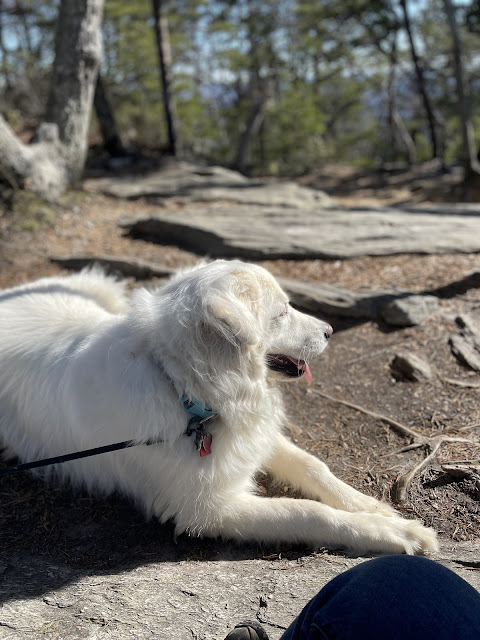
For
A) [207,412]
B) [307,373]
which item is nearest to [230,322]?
[207,412]

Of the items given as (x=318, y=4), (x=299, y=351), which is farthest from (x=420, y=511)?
(x=318, y=4)

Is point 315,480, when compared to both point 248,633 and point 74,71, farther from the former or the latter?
point 74,71

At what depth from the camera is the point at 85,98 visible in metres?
9.11

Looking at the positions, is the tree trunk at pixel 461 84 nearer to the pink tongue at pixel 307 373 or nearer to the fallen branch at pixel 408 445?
the fallen branch at pixel 408 445

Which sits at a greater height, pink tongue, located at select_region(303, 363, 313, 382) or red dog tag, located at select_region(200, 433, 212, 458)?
pink tongue, located at select_region(303, 363, 313, 382)

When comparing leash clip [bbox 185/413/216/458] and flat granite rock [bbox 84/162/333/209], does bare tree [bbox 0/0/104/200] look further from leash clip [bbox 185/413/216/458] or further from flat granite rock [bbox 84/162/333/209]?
leash clip [bbox 185/413/216/458]

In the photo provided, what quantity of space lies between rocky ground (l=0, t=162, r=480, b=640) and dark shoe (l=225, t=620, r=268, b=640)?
148 mm

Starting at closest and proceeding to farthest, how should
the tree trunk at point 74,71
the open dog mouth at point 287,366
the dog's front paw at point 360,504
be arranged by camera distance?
the dog's front paw at point 360,504, the open dog mouth at point 287,366, the tree trunk at point 74,71

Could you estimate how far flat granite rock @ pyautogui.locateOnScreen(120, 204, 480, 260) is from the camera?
660cm

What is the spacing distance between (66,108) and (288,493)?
26.3 ft

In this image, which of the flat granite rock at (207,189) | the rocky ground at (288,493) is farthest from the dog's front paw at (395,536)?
the flat granite rock at (207,189)

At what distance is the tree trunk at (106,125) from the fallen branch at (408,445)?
11584 mm

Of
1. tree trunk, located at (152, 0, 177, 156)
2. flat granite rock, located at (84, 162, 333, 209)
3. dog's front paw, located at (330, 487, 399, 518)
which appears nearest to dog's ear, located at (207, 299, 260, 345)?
dog's front paw, located at (330, 487, 399, 518)

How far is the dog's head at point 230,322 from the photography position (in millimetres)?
2572
